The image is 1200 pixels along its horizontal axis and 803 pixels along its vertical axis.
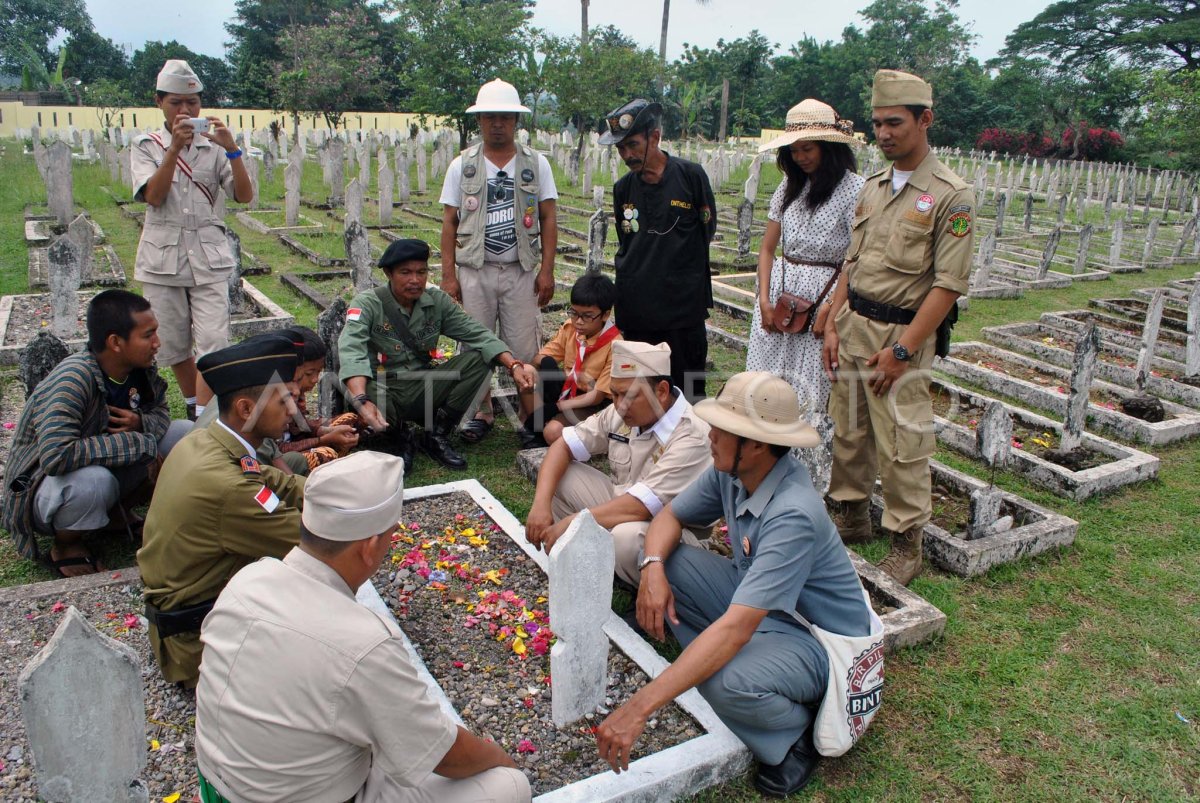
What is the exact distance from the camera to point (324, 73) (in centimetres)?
2823

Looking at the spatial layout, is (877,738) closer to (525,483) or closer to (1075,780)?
(1075,780)

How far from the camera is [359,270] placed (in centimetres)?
681

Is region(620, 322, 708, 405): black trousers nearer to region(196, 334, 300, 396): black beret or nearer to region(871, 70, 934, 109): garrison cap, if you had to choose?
region(871, 70, 934, 109): garrison cap

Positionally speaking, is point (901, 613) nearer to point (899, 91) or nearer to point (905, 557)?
point (905, 557)

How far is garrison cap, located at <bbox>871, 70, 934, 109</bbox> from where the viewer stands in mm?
3377

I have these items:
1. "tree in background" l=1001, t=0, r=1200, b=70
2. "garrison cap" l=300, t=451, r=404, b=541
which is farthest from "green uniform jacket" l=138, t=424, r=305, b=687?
"tree in background" l=1001, t=0, r=1200, b=70

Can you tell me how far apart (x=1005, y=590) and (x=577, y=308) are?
261 cm

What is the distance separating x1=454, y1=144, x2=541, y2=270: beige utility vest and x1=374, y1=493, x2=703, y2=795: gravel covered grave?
1755 mm

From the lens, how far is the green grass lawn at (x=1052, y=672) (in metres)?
2.71

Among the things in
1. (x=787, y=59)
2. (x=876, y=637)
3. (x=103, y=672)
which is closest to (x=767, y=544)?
(x=876, y=637)

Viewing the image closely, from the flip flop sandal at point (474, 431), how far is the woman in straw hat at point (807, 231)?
1.91m

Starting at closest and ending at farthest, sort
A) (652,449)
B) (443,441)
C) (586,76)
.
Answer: (652,449)
(443,441)
(586,76)

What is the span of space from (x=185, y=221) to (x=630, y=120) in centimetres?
266

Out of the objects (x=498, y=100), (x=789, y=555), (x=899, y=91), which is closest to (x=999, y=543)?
(x=789, y=555)
